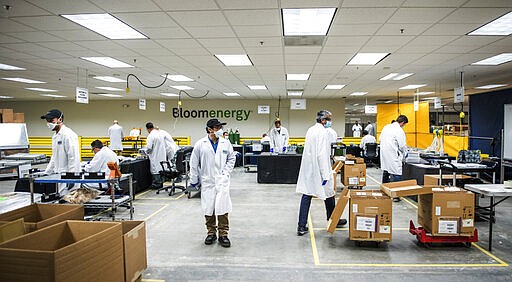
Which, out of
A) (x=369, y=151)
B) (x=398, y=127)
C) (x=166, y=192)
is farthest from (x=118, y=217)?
(x=369, y=151)

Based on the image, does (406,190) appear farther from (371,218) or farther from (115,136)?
(115,136)

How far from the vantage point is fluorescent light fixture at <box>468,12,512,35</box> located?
3759 mm

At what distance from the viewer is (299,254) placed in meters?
3.36

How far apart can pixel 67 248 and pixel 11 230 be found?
2.44 feet

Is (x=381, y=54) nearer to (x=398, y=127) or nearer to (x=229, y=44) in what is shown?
(x=398, y=127)

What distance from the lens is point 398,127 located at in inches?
228

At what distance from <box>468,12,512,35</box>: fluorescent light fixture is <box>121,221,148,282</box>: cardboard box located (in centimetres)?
466

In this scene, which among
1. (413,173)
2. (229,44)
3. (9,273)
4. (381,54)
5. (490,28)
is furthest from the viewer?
(413,173)

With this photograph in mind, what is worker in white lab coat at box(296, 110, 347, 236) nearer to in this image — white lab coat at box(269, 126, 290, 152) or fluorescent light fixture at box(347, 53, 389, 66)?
fluorescent light fixture at box(347, 53, 389, 66)

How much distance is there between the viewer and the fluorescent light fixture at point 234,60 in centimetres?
571

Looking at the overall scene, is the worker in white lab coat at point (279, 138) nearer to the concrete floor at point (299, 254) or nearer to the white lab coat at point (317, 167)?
the concrete floor at point (299, 254)

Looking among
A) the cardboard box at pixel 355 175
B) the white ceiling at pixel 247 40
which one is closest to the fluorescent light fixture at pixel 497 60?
the white ceiling at pixel 247 40

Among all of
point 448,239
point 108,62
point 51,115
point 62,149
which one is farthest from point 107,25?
point 448,239

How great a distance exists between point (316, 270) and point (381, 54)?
4.22 meters
